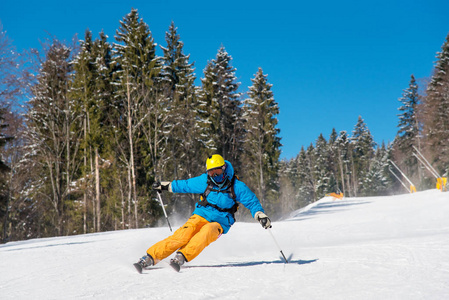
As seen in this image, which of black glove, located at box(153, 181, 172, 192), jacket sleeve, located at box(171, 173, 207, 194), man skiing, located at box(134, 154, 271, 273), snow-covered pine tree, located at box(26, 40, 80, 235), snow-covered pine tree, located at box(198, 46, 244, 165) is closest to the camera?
man skiing, located at box(134, 154, 271, 273)

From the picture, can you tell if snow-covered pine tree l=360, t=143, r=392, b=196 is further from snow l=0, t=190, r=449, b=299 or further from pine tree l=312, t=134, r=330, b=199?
snow l=0, t=190, r=449, b=299

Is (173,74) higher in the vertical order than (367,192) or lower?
higher

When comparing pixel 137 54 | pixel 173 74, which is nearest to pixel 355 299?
pixel 137 54

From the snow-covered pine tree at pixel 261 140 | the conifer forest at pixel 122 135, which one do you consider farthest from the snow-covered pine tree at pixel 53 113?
the snow-covered pine tree at pixel 261 140

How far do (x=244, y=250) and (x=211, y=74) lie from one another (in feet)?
83.2

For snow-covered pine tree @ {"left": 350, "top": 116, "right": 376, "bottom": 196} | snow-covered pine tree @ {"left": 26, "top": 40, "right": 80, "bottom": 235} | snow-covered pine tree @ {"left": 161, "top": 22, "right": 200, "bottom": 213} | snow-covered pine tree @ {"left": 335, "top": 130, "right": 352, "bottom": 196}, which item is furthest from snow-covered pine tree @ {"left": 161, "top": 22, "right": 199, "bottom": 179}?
snow-covered pine tree @ {"left": 350, "top": 116, "right": 376, "bottom": 196}

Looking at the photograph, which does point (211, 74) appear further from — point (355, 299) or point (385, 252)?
point (355, 299)

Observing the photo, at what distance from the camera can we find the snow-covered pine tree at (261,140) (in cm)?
3444

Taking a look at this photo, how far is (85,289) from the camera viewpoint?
3.43 metres

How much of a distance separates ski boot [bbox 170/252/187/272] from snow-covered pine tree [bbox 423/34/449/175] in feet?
116

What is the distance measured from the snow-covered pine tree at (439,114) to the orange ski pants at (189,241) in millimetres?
34895

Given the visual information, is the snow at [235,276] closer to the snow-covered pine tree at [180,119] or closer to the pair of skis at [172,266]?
the pair of skis at [172,266]

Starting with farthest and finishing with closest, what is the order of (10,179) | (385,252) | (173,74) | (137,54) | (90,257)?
(173,74) < (137,54) < (10,179) < (90,257) < (385,252)

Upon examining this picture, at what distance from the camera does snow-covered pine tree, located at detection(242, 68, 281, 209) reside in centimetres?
3444
